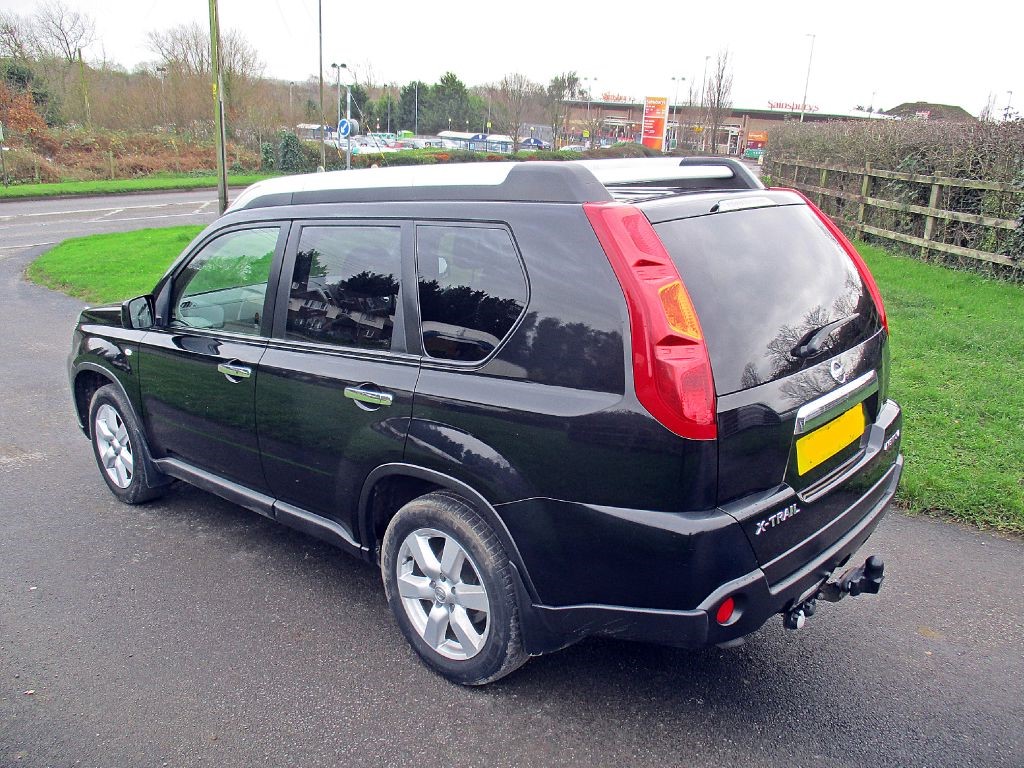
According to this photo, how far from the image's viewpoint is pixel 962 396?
19.5 feet

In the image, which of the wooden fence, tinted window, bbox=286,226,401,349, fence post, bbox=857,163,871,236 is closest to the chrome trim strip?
tinted window, bbox=286,226,401,349

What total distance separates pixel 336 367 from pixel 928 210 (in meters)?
11.6

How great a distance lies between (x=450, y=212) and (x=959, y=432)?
414 cm

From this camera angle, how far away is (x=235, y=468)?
3.78 meters

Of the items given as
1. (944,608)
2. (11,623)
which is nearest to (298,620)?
(11,623)

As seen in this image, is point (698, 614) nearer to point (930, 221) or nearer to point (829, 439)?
point (829, 439)

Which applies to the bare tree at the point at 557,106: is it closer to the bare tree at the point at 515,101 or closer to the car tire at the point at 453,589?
the bare tree at the point at 515,101

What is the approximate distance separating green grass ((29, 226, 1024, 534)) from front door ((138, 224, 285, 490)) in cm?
366

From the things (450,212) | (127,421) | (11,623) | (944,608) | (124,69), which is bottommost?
(11,623)

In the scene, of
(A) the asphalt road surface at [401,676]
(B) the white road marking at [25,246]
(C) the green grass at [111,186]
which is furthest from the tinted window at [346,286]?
(C) the green grass at [111,186]

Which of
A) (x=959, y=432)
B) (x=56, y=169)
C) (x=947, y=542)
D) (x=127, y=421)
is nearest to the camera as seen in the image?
(x=947, y=542)

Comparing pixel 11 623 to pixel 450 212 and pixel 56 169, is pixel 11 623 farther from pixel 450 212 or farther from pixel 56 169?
pixel 56 169

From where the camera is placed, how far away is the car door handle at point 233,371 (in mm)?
3535

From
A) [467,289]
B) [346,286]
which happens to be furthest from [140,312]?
[467,289]
